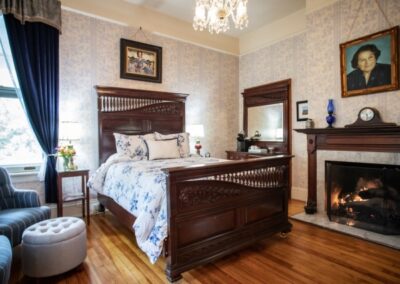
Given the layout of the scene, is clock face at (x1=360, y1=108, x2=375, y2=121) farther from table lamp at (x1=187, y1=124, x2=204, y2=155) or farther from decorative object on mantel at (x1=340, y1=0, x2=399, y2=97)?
table lamp at (x1=187, y1=124, x2=204, y2=155)

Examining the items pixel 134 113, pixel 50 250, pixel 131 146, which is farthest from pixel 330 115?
pixel 50 250

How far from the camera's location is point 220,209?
2.20 meters

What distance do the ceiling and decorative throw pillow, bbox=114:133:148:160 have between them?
233 cm

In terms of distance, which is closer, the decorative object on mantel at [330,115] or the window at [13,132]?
the window at [13,132]

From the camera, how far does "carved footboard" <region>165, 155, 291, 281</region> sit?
192cm

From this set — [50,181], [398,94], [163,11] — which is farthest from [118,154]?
Result: [398,94]

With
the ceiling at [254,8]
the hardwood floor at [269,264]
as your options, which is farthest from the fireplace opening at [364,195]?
the ceiling at [254,8]

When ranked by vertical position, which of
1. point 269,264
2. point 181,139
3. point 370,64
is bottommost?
point 269,264

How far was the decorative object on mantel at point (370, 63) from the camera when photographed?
2.82 meters

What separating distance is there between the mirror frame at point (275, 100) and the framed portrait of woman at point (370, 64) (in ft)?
4.33

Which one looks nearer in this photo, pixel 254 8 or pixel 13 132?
pixel 13 132

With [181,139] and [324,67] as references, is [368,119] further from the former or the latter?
[181,139]

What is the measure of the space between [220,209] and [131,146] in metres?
1.90

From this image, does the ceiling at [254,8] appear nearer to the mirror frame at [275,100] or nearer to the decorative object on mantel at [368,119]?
the mirror frame at [275,100]
